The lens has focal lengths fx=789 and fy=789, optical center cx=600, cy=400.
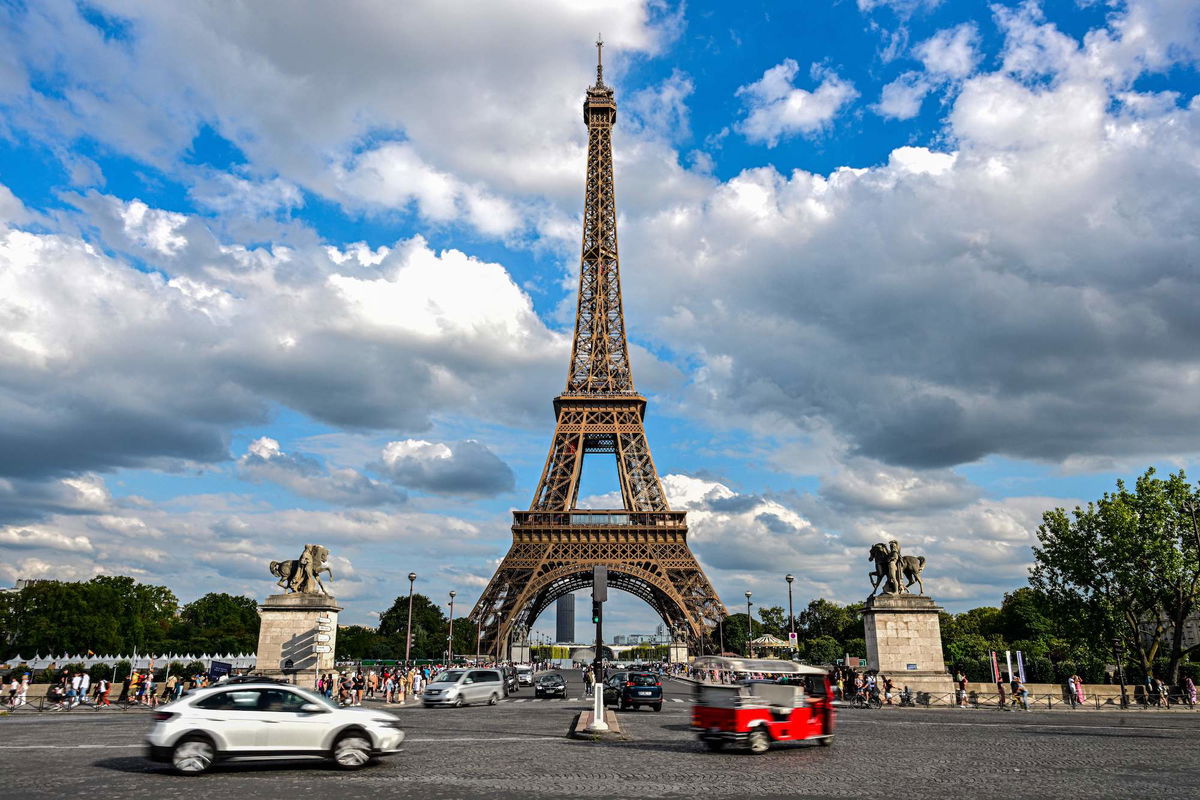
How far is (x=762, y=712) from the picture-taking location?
56.9 ft

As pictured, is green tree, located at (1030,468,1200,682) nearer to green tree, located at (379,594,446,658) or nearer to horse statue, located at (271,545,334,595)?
horse statue, located at (271,545,334,595)

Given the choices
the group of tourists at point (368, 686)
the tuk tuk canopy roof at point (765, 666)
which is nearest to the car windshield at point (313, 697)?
the tuk tuk canopy roof at point (765, 666)

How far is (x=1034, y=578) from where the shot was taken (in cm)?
4669

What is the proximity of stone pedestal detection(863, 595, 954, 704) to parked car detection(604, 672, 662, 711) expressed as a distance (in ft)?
28.6

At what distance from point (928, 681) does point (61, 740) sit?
28.7 m

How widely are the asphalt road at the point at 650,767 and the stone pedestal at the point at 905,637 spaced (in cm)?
707

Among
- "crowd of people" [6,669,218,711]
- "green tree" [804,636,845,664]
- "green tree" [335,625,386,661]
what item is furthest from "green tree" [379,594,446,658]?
"crowd of people" [6,669,218,711]

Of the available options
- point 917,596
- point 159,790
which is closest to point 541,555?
point 917,596

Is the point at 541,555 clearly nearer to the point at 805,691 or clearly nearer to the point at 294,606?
the point at 294,606

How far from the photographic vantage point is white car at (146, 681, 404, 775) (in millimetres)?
13094

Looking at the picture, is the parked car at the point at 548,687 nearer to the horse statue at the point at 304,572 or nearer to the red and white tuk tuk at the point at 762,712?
the horse statue at the point at 304,572

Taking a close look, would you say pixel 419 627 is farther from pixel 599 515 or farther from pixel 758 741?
pixel 758 741

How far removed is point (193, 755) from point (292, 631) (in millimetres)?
18054

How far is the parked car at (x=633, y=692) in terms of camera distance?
31.2 metres
